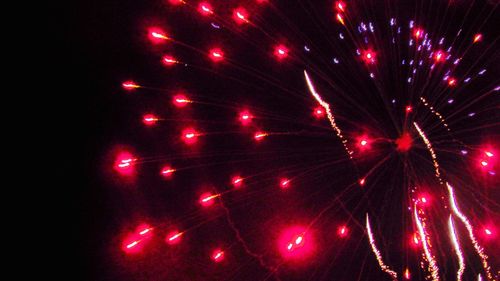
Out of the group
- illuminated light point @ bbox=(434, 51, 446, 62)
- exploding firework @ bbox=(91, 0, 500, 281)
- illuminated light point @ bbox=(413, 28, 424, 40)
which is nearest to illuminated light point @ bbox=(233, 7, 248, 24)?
exploding firework @ bbox=(91, 0, 500, 281)

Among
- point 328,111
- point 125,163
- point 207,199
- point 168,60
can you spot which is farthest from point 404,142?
point 125,163

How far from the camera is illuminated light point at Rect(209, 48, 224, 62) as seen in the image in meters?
2.18

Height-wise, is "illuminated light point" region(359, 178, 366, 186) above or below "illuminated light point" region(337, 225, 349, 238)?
above

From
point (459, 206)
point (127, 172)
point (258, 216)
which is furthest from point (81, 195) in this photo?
point (459, 206)

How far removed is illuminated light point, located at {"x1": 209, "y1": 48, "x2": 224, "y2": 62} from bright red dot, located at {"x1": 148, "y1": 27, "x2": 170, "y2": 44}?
23 cm

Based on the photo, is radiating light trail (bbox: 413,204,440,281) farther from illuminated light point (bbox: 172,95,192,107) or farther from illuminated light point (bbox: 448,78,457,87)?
illuminated light point (bbox: 172,95,192,107)

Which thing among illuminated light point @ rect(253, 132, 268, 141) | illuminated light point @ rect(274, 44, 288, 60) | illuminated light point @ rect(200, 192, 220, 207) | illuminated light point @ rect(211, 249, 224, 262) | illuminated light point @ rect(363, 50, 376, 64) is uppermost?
illuminated light point @ rect(363, 50, 376, 64)

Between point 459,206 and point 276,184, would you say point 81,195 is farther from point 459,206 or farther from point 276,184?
point 459,206

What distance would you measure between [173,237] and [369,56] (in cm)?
138

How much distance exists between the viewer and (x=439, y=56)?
2.46m

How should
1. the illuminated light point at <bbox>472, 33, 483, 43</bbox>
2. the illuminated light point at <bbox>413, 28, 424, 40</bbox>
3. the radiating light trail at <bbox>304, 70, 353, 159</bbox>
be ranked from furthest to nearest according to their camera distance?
the illuminated light point at <bbox>472, 33, 483, 43</bbox> < the illuminated light point at <bbox>413, 28, 424, 40</bbox> < the radiating light trail at <bbox>304, 70, 353, 159</bbox>

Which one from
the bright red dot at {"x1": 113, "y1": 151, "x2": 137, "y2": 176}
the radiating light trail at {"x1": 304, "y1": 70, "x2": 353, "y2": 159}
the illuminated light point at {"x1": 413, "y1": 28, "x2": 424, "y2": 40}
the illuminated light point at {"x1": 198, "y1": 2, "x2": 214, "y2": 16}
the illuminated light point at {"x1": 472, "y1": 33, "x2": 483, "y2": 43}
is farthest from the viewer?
the illuminated light point at {"x1": 472, "y1": 33, "x2": 483, "y2": 43}

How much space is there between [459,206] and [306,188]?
0.99 metres

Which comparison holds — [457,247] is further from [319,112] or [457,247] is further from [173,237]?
[173,237]
